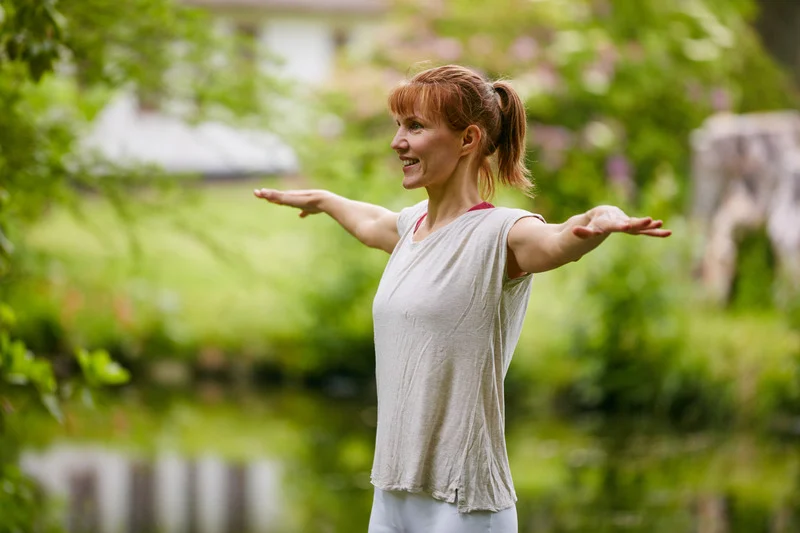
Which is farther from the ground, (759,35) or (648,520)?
(759,35)

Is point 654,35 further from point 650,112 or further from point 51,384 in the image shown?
point 51,384

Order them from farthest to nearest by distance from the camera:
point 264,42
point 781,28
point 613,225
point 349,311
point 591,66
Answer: point 264,42 → point 781,28 → point 591,66 → point 349,311 → point 613,225

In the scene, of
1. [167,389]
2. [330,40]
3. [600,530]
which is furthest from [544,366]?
[330,40]

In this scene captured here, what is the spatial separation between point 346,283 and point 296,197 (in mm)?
8214

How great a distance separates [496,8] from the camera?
1454cm

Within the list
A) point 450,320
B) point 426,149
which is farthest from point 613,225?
point 426,149

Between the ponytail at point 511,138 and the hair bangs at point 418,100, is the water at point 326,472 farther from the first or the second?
the hair bangs at point 418,100

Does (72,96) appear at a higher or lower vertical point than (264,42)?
lower

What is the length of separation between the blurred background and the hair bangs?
0.63ft

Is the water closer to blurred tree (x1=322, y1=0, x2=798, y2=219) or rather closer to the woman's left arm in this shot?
the woman's left arm

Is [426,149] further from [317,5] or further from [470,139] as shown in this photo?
[317,5]

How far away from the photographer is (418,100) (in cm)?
282

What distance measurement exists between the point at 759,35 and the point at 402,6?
6828 mm

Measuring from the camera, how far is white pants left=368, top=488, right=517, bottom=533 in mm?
2717
